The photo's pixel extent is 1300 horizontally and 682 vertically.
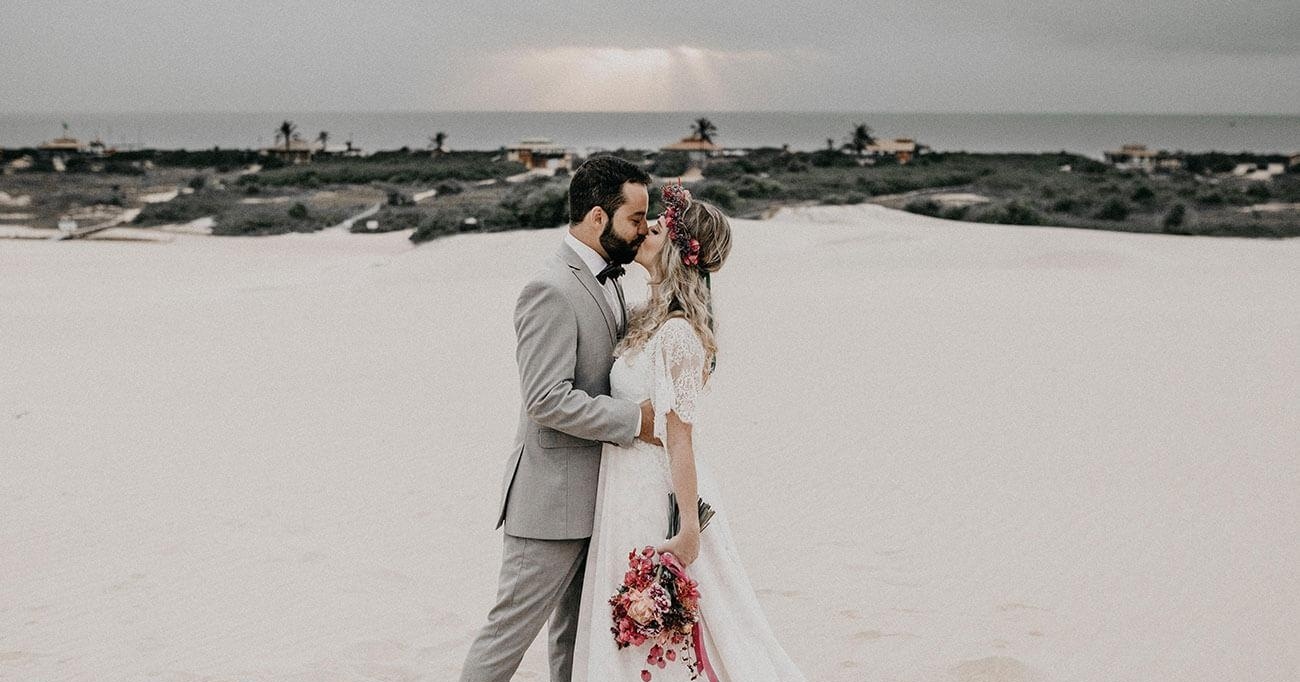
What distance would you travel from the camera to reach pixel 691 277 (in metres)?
3.47

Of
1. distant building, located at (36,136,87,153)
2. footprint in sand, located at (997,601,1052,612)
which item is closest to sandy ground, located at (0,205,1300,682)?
footprint in sand, located at (997,601,1052,612)

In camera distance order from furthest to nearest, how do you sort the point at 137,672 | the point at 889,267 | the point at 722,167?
1. the point at 722,167
2. the point at 889,267
3. the point at 137,672

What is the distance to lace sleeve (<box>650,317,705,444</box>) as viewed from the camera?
3.41 m

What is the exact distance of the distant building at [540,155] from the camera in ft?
211

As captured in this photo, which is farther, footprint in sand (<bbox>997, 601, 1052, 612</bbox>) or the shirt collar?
footprint in sand (<bbox>997, 601, 1052, 612</bbox>)

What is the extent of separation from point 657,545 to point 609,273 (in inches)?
33.5

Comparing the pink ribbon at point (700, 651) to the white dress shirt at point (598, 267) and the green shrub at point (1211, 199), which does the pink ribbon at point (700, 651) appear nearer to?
the white dress shirt at point (598, 267)

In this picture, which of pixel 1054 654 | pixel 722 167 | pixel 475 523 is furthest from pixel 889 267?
pixel 722 167

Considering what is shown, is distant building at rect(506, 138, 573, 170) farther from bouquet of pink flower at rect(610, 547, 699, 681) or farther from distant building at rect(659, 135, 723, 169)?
bouquet of pink flower at rect(610, 547, 699, 681)

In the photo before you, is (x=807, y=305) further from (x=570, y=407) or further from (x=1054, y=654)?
(x=570, y=407)

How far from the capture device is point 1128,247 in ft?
76.9

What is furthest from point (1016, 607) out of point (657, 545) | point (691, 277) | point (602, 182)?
point (602, 182)

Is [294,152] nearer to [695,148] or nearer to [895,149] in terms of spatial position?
[695,148]

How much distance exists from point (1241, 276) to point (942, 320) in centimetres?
789
